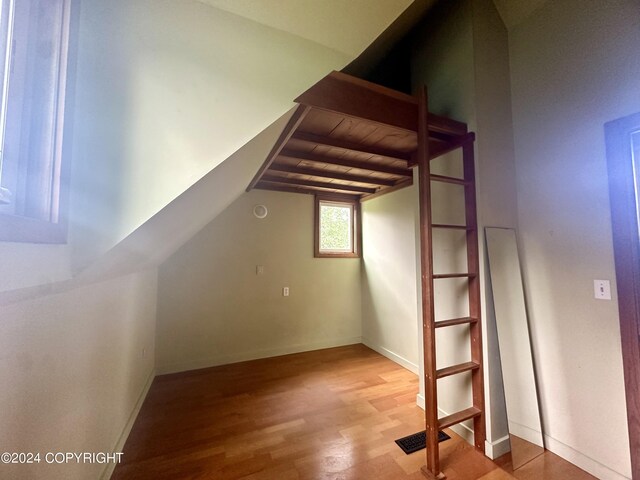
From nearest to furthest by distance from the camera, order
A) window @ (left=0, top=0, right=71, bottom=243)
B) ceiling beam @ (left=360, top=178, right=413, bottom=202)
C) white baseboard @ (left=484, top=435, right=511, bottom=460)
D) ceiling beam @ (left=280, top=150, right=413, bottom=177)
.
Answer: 1. window @ (left=0, top=0, right=71, bottom=243)
2. white baseboard @ (left=484, top=435, right=511, bottom=460)
3. ceiling beam @ (left=280, top=150, right=413, bottom=177)
4. ceiling beam @ (left=360, top=178, right=413, bottom=202)

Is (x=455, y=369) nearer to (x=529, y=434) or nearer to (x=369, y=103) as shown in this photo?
(x=529, y=434)

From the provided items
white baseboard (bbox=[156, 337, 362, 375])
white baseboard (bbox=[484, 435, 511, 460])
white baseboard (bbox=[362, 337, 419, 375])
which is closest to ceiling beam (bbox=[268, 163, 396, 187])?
white baseboard (bbox=[362, 337, 419, 375])

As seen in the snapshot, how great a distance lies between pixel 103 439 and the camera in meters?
1.41

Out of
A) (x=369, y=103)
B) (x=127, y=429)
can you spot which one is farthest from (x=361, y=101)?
(x=127, y=429)

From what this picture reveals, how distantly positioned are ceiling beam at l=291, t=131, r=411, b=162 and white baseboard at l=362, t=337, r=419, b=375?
91.2 inches

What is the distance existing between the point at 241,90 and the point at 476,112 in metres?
1.66

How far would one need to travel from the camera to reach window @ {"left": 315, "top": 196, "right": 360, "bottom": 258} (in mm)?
3619

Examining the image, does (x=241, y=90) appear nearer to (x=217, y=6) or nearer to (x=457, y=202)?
(x=217, y=6)

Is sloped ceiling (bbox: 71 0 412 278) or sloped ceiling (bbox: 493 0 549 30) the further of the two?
sloped ceiling (bbox: 493 0 549 30)

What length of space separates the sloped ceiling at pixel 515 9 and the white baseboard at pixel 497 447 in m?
3.04

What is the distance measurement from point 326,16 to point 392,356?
3375mm

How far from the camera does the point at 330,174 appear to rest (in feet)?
9.41

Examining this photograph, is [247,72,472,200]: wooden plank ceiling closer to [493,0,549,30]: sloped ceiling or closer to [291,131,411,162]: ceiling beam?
[291,131,411,162]: ceiling beam

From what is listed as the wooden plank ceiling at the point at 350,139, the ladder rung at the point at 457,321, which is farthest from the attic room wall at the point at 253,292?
the ladder rung at the point at 457,321
